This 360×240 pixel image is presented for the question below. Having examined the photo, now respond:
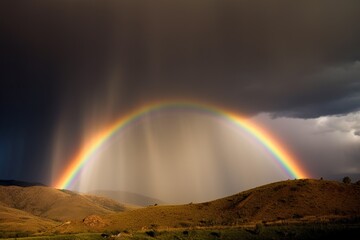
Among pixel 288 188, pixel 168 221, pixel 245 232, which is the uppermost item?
pixel 288 188

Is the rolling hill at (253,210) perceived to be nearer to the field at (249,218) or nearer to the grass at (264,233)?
the field at (249,218)

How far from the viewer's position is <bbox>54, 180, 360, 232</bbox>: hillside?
70500 mm

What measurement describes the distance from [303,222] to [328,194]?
23.8 meters

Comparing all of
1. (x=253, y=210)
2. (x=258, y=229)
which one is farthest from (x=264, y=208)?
(x=258, y=229)

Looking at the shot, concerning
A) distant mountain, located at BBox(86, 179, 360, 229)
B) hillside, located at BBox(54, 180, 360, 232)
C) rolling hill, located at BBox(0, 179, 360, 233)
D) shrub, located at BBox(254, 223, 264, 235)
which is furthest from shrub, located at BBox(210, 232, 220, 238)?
hillside, located at BBox(54, 180, 360, 232)

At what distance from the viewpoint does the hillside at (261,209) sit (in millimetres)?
70500

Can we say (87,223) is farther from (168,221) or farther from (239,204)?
(239,204)

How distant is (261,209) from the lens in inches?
2968

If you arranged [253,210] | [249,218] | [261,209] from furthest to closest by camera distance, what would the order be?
1. [253,210]
2. [261,209]
3. [249,218]

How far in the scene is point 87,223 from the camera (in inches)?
3137

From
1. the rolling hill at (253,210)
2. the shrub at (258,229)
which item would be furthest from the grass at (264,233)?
the rolling hill at (253,210)

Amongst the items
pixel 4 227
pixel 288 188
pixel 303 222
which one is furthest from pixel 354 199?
pixel 4 227

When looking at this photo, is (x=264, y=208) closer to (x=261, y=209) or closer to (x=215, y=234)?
(x=261, y=209)

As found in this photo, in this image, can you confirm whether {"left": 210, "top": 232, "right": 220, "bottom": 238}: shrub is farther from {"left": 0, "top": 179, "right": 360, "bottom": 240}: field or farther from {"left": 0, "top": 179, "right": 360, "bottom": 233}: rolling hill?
{"left": 0, "top": 179, "right": 360, "bottom": 233}: rolling hill
